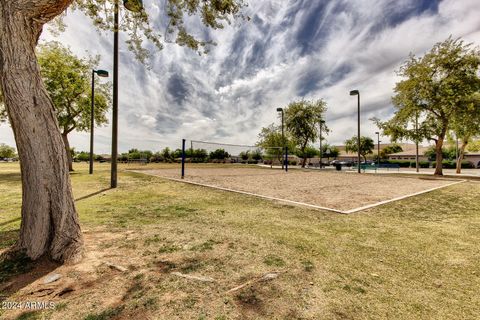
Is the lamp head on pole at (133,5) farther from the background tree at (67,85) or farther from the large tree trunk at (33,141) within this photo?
the background tree at (67,85)

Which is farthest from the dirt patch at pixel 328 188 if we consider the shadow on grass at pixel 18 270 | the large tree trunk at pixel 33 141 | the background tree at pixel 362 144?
the background tree at pixel 362 144

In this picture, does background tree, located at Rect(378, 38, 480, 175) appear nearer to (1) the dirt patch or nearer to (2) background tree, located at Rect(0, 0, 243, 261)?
(1) the dirt patch

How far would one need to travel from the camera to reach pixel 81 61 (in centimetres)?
2108

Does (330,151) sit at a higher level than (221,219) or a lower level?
higher

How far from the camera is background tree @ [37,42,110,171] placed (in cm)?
1905

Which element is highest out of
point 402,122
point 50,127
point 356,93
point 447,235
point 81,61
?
point 81,61

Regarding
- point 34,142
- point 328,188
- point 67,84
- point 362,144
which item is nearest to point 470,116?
point 328,188

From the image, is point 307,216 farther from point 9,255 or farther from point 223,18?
point 223,18

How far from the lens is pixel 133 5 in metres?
6.11

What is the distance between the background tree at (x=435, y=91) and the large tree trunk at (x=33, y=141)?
26.9 m

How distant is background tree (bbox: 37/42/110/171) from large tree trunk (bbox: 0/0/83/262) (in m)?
20.3

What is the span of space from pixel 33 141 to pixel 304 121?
38.6 metres

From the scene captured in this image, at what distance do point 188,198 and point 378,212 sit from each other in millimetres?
6276

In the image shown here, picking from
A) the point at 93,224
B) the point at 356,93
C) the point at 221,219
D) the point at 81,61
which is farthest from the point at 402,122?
the point at 81,61
